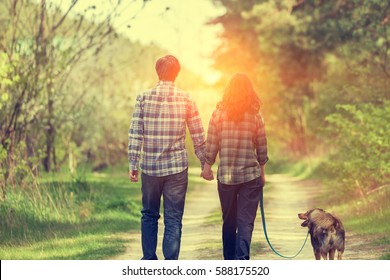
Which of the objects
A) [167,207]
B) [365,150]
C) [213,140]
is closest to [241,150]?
[213,140]

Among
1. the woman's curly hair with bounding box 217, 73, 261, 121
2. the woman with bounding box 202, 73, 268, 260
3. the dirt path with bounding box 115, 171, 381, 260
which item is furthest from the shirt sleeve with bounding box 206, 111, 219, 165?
the dirt path with bounding box 115, 171, 381, 260

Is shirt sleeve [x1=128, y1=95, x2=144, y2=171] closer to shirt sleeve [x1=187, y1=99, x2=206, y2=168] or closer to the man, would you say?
the man

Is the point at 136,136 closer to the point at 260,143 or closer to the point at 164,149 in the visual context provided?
the point at 164,149

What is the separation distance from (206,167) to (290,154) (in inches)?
1133

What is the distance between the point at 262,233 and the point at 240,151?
4.98 metres

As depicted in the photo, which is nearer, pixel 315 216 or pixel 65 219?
pixel 315 216

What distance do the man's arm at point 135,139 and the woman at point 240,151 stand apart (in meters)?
0.70

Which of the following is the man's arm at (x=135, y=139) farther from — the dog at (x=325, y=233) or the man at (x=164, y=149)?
the dog at (x=325, y=233)

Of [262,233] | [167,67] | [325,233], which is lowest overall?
[262,233]

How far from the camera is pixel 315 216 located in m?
9.62

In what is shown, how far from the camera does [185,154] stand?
9.77 m
